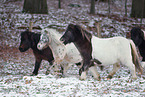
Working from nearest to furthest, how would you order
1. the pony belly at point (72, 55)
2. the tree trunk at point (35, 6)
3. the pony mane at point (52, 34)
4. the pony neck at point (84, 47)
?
the pony neck at point (84, 47) → the pony mane at point (52, 34) → the pony belly at point (72, 55) → the tree trunk at point (35, 6)

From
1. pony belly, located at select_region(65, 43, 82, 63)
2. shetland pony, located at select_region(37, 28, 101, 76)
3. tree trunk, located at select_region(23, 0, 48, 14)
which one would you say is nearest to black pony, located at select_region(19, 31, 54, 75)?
shetland pony, located at select_region(37, 28, 101, 76)

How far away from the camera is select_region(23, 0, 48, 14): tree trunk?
76.5ft

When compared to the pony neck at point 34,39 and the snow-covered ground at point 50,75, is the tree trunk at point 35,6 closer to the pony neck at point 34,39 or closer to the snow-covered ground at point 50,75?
the snow-covered ground at point 50,75

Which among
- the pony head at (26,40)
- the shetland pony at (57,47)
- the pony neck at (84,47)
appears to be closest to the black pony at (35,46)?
the pony head at (26,40)

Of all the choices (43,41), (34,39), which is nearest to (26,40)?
(34,39)

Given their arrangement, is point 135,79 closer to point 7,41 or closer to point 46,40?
point 46,40

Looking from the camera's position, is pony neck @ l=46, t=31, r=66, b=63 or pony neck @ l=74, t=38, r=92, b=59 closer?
pony neck @ l=74, t=38, r=92, b=59

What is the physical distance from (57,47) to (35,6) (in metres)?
16.1

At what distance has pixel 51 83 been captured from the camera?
7125 millimetres

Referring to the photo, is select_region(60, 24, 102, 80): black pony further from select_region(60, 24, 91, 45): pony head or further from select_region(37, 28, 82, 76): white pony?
select_region(37, 28, 82, 76): white pony

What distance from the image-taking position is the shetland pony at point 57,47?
316 inches

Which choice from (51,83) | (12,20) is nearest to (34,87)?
(51,83)

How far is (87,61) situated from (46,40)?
5.28 ft

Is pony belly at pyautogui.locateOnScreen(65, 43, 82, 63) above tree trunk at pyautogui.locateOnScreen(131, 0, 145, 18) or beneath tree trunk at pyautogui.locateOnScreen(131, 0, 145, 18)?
beneath
